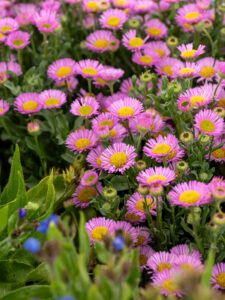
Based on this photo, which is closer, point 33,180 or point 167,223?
point 167,223

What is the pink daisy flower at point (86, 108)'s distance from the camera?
1263mm

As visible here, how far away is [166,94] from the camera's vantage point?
1.15m

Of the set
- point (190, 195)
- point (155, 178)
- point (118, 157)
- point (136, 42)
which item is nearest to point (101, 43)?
point (136, 42)

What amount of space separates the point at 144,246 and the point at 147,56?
644mm

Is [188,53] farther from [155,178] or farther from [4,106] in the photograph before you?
[4,106]

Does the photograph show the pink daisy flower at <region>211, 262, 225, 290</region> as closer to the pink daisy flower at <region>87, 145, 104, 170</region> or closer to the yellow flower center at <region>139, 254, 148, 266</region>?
the yellow flower center at <region>139, 254, 148, 266</region>

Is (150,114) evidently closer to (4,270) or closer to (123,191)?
(123,191)

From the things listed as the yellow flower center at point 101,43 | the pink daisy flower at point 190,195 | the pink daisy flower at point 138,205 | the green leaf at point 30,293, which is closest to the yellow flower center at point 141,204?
the pink daisy flower at point 138,205

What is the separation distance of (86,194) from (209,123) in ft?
1.16

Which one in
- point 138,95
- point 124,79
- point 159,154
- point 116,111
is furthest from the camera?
point 124,79

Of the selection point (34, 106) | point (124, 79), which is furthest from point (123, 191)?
point (124, 79)

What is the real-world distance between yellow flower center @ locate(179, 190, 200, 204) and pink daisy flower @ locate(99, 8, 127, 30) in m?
0.77

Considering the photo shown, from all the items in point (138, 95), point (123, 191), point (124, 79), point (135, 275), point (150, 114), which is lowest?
point (135, 275)

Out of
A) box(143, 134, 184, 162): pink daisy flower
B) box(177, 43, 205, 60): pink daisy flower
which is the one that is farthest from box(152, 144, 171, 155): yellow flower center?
box(177, 43, 205, 60): pink daisy flower
